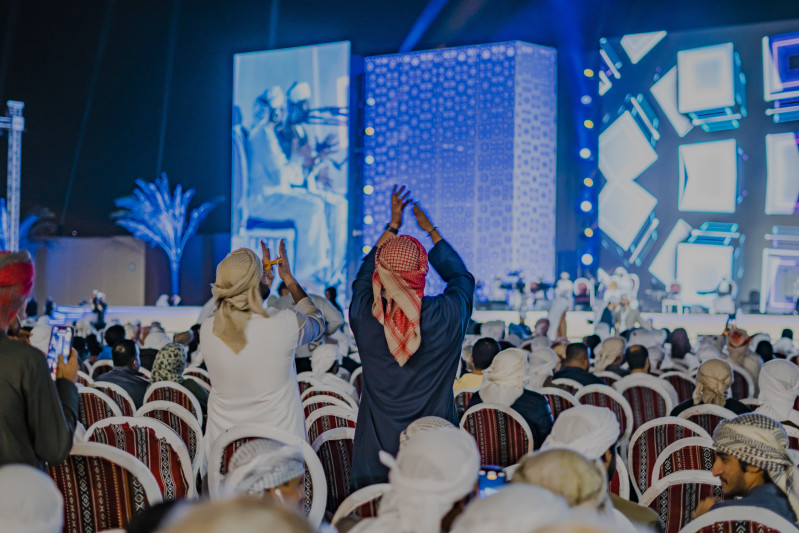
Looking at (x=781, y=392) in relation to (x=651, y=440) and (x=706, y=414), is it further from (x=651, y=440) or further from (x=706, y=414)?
(x=651, y=440)

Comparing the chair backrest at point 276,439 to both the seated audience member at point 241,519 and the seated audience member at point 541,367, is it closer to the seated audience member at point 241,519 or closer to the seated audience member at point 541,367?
the seated audience member at point 241,519

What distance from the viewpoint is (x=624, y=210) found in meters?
15.1

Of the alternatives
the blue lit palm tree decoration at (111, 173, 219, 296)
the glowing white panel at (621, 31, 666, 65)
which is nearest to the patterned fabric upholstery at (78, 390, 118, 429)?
the glowing white panel at (621, 31, 666, 65)

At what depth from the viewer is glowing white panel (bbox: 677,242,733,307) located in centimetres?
1419

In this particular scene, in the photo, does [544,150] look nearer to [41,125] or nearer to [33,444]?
[41,125]

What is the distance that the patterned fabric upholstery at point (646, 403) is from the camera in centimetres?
466

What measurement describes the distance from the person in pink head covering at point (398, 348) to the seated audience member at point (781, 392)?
67.3 inches

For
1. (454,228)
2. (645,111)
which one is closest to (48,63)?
(454,228)

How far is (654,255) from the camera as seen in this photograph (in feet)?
48.4

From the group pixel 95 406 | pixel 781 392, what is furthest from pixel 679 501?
pixel 95 406

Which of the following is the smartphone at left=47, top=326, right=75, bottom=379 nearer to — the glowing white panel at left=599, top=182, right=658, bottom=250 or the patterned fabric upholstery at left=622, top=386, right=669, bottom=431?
the patterned fabric upholstery at left=622, top=386, right=669, bottom=431

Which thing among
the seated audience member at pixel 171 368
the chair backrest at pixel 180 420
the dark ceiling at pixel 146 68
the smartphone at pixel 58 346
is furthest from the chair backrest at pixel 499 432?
the dark ceiling at pixel 146 68

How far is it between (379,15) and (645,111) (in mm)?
5620

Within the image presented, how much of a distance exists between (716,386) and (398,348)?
176 cm
